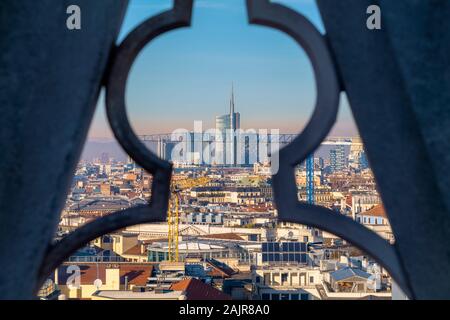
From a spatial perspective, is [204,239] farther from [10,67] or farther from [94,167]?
[10,67]

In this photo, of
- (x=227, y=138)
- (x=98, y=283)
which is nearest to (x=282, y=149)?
(x=98, y=283)

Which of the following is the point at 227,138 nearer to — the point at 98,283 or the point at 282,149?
the point at 98,283

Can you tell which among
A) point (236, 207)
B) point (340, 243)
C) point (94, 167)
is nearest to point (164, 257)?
point (340, 243)

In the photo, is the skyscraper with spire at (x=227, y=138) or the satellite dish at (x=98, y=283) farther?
the skyscraper with spire at (x=227, y=138)

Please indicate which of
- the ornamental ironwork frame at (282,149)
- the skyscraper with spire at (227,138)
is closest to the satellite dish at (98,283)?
the ornamental ironwork frame at (282,149)

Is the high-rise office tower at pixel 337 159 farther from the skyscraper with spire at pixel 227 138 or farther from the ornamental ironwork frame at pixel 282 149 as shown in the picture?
the ornamental ironwork frame at pixel 282 149

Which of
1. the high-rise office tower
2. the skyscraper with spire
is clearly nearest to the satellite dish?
the skyscraper with spire

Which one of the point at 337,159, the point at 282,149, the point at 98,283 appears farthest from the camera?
the point at 337,159

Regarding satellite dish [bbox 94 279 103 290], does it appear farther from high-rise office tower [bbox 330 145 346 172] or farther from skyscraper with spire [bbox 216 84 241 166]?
high-rise office tower [bbox 330 145 346 172]
